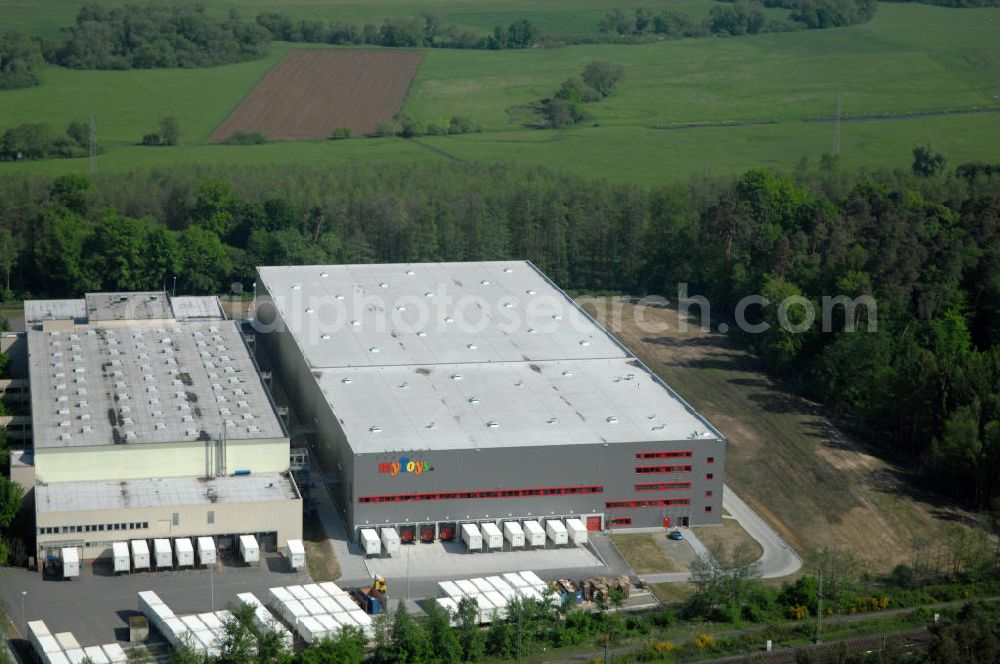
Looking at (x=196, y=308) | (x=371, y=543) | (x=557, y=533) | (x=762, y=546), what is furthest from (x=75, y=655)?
(x=196, y=308)

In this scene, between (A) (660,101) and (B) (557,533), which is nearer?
(B) (557,533)

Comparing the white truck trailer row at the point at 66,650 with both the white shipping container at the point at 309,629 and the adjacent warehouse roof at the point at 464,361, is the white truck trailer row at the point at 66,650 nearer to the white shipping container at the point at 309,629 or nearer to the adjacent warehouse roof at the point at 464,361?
the white shipping container at the point at 309,629

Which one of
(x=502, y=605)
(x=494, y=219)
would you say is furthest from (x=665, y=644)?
(x=494, y=219)

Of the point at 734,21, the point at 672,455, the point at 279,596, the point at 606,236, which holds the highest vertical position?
the point at 734,21

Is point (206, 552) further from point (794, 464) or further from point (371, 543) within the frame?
point (794, 464)

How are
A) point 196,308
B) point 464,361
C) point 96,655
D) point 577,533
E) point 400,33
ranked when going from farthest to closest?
point 400,33, point 196,308, point 464,361, point 577,533, point 96,655

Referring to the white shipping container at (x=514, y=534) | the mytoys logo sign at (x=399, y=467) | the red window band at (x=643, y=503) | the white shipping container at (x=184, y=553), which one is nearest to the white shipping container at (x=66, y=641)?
the white shipping container at (x=184, y=553)

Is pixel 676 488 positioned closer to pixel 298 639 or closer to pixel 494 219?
pixel 298 639

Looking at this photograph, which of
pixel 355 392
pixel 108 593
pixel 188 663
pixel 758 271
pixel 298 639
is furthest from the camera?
pixel 758 271
